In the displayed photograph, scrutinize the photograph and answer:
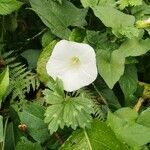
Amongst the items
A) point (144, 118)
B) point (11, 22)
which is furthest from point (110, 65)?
point (11, 22)

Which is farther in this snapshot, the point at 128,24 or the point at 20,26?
→ the point at 20,26

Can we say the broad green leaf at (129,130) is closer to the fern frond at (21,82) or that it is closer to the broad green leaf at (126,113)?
the broad green leaf at (126,113)

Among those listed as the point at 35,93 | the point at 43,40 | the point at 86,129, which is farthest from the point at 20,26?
the point at 86,129

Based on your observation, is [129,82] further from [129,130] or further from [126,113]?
[129,130]

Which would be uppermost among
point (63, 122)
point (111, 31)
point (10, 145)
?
point (111, 31)

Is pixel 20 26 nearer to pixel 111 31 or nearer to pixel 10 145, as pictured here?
pixel 111 31

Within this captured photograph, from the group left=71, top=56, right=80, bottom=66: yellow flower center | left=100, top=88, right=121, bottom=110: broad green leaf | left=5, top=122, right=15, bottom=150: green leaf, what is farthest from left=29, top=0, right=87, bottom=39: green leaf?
left=5, top=122, right=15, bottom=150: green leaf
